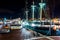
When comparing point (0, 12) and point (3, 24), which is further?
point (3, 24)

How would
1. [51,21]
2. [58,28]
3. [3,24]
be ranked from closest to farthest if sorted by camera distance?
[3,24] < [51,21] < [58,28]

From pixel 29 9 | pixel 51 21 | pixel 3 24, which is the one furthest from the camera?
pixel 29 9

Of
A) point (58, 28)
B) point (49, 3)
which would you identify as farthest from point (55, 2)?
point (58, 28)

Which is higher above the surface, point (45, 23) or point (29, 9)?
point (29, 9)

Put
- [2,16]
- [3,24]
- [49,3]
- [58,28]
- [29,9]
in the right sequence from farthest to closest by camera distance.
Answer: [29,9] < [58,28] < [49,3] < [3,24] < [2,16]

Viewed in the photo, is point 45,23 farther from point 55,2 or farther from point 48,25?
point 55,2

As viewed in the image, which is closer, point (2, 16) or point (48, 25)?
point (2, 16)

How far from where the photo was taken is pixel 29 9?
54.2 ft

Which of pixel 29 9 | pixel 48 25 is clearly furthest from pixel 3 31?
pixel 29 9

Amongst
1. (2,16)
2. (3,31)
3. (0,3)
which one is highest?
(0,3)

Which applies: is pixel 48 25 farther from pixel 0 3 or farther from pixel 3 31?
pixel 0 3

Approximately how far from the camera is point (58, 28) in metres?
11.5

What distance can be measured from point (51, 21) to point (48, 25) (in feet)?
1.08

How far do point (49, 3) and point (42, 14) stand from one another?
2.49 metres
